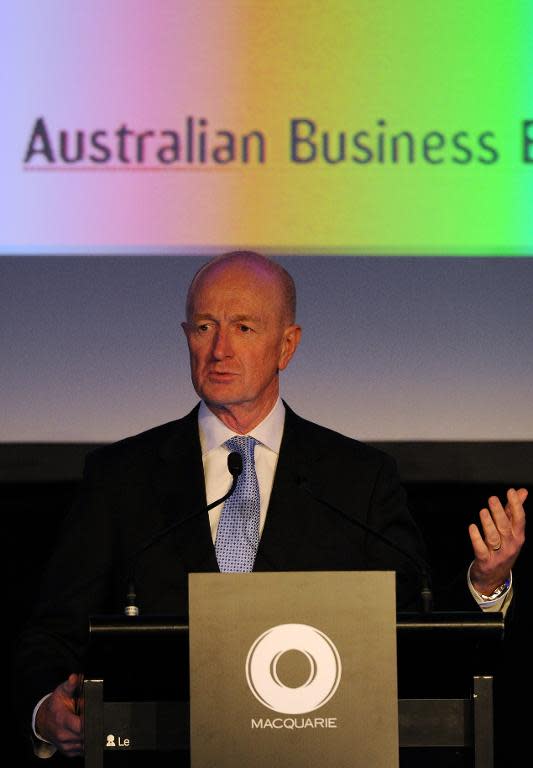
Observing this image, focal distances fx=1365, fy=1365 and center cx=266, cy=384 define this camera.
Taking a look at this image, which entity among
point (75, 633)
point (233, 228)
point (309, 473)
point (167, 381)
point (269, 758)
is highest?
point (233, 228)

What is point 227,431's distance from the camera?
9.41 feet

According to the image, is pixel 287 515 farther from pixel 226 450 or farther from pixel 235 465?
pixel 235 465

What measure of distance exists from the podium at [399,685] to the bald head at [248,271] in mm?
1004

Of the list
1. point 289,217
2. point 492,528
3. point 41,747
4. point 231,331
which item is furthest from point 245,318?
A: point 289,217

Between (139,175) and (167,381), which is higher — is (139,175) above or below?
above

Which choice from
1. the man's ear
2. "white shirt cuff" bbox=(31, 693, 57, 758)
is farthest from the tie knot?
"white shirt cuff" bbox=(31, 693, 57, 758)

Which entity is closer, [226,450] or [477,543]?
[477,543]

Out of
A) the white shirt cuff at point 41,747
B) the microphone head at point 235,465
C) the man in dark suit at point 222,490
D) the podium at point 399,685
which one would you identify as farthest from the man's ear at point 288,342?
the podium at point 399,685

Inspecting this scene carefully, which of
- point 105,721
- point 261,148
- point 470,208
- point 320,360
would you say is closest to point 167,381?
point 320,360

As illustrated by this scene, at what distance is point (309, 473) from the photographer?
2828 millimetres

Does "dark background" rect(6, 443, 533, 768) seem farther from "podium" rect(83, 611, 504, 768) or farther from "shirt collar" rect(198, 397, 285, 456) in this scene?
"podium" rect(83, 611, 504, 768)

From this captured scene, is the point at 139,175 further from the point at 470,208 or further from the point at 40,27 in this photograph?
the point at 470,208

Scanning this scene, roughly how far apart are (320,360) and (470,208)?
612 mm

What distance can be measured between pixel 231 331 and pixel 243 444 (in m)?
0.24
